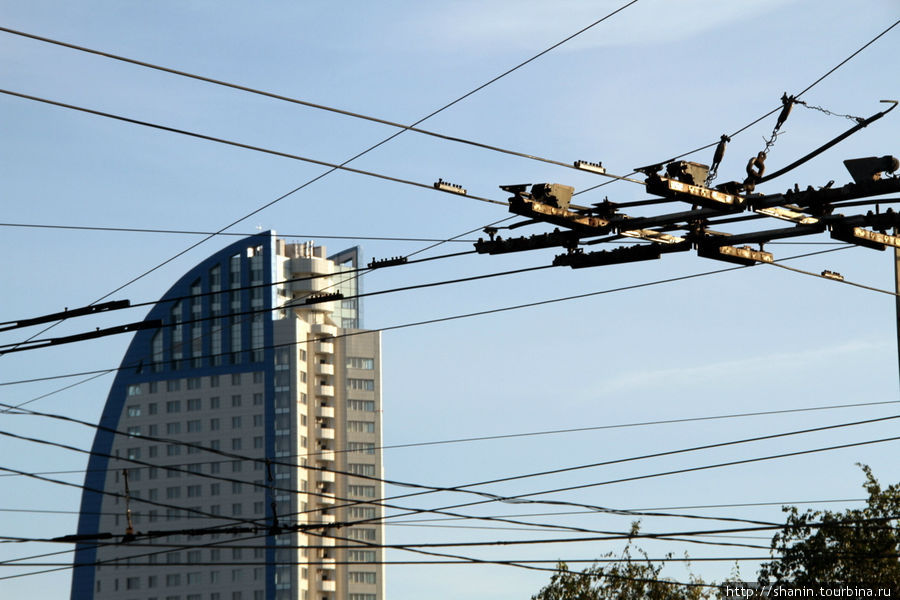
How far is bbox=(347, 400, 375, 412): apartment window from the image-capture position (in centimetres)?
16112

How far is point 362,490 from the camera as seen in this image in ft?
553

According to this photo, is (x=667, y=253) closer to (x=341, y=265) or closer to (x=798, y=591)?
(x=798, y=591)

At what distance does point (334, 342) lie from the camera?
16212cm

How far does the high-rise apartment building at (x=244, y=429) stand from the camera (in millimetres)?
153750

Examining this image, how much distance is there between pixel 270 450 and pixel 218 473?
8.09 m

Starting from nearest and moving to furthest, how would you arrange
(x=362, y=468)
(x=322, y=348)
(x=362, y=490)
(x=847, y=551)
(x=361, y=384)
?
(x=847, y=551)
(x=362, y=468)
(x=322, y=348)
(x=361, y=384)
(x=362, y=490)

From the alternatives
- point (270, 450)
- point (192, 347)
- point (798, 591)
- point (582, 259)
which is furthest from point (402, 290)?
point (192, 347)

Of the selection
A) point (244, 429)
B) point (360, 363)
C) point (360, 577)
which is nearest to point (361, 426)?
point (360, 363)

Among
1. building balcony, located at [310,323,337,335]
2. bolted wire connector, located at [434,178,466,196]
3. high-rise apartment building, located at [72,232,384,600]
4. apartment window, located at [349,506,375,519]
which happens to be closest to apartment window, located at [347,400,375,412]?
high-rise apartment building, located at [72,232,384,600]

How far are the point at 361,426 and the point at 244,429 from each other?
12.2 meters

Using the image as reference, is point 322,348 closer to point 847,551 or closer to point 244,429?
point 244,429

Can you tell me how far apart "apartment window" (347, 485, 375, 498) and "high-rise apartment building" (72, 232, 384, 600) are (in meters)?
0.26

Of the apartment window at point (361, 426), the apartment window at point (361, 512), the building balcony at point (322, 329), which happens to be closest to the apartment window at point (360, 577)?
the apartment window at point (361, 512)

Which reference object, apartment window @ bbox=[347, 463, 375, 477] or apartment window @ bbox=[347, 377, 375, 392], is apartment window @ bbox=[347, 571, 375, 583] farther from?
apartment window @ bbox=[347, 377, 375, 392]
